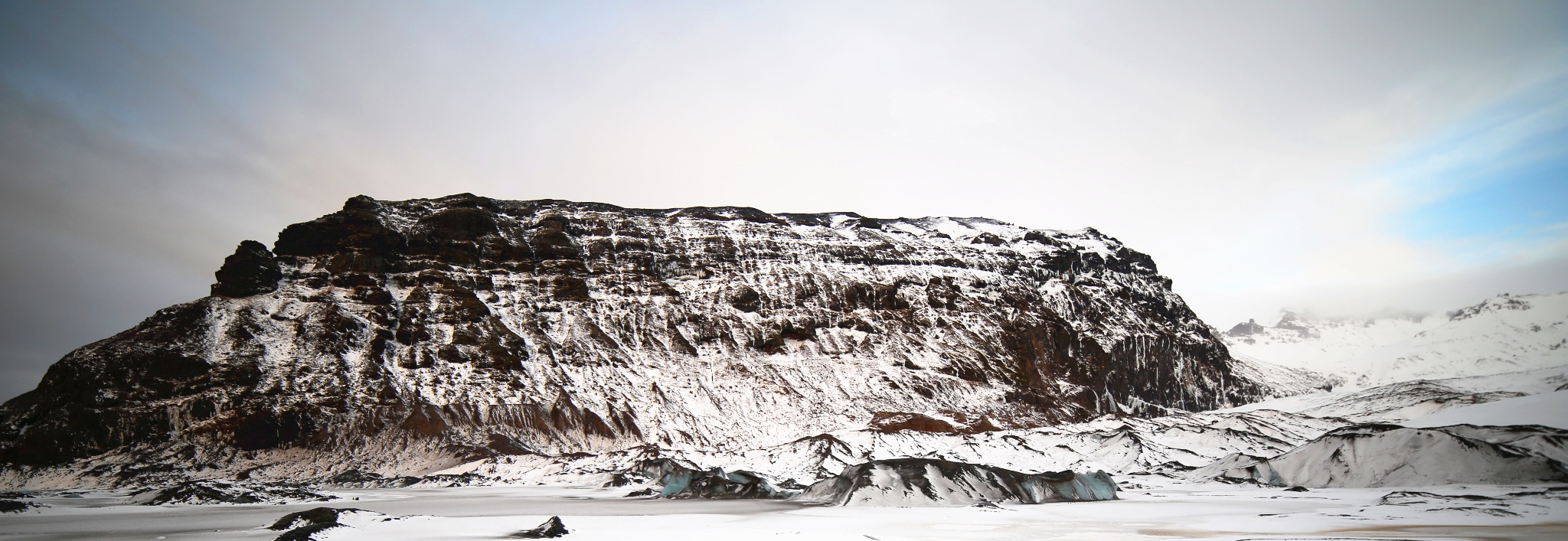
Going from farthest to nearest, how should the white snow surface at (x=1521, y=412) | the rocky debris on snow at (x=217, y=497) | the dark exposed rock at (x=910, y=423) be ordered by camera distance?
the dark exposed rock at (x=910, y=423), the rocky debris on snow at (x=217, y=497), the white snow surface at (x=1521, y=412)

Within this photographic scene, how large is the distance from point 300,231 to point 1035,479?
→ 104 meters

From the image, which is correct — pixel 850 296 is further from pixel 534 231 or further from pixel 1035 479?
pixel 1035 479

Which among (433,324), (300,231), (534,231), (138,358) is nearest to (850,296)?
(534,231)

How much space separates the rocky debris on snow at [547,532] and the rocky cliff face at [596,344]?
58830 mm

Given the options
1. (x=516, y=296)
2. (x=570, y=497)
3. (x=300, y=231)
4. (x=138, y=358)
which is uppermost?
(x=300, y=231)

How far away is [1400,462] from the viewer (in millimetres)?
35969

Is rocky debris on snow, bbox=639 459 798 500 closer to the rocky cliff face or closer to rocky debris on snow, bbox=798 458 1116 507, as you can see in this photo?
rocky debris on snow, bbox=798 458 1116 507

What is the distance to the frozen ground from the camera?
21844 mm

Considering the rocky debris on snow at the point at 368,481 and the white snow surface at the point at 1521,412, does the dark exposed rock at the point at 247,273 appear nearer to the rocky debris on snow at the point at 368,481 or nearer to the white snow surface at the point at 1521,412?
the rocky debris on snow at the point at 368,481

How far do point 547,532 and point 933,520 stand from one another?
12.5m

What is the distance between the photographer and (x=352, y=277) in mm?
104312

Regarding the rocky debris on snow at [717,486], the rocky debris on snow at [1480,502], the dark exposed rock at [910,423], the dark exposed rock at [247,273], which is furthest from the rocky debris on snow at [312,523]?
the dark exposed rock at [247,273]

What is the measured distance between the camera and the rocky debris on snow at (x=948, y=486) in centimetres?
3497

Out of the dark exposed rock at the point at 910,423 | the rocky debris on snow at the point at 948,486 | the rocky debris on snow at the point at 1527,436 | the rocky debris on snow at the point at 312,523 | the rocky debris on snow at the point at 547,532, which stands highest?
the rocky debris on snow at the point at 312,523
